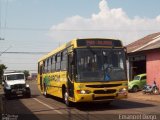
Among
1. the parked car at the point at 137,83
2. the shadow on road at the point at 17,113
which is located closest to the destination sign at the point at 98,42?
the shadow on road at the point at 17,113

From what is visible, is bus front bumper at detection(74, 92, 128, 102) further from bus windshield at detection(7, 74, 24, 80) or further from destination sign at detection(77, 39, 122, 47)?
bus windshield at detection(7, 74, 24, 80)

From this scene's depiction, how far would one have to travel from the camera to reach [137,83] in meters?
37.0

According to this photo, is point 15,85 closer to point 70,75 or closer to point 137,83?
point 137,83

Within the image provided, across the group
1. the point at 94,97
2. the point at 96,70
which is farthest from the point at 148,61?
the point at 94,97

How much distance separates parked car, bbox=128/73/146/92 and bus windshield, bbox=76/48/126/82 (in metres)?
18.1

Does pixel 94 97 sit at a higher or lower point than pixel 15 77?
lower

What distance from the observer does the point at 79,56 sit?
18.3 meters

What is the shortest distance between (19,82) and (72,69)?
13.4 meters

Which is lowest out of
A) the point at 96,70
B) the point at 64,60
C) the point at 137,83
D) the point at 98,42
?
the point at 137,83

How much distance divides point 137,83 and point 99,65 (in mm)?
19315

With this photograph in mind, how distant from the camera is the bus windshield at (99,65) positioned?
1806 cm

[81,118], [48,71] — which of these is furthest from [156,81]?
[81,118]

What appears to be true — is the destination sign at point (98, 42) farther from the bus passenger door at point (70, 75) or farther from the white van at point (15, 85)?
the white van at point (15, 85)

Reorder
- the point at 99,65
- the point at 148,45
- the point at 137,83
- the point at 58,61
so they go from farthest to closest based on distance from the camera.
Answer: the point at 148,45
the point at 137,83
the point at 58,61
the point at 99,65
